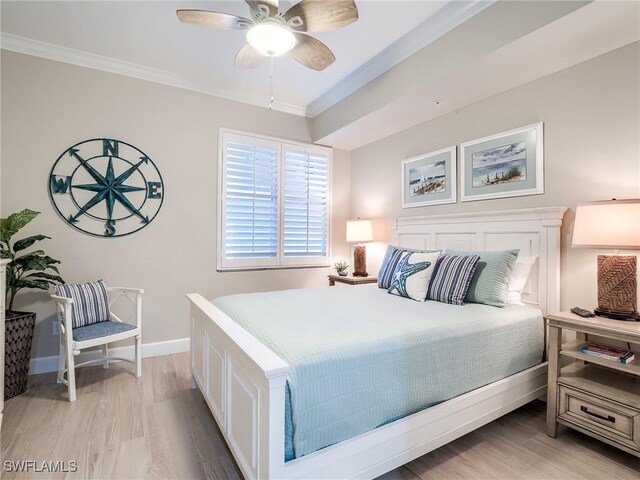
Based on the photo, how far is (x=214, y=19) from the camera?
193cm

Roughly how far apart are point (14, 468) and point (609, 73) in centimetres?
413

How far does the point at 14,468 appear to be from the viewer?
1644mm

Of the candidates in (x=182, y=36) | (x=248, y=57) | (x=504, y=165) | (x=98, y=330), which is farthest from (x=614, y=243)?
(x=98, y=330)

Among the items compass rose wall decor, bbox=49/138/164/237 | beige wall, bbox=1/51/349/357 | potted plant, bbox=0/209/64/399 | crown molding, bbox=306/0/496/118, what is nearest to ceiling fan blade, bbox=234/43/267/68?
crown molding, bbox=306/0/496/118

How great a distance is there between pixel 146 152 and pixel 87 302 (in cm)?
150

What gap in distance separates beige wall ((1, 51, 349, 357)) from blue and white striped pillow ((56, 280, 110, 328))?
36 cm

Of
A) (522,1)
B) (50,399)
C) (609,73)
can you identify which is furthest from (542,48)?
(50,399)

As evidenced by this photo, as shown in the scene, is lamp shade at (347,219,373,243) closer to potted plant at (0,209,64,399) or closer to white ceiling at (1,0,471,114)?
white ceiling at (1,0,471,114)

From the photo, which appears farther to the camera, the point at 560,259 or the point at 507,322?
the point at 560,259

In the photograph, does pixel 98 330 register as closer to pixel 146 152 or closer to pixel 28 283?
pixel 28 283

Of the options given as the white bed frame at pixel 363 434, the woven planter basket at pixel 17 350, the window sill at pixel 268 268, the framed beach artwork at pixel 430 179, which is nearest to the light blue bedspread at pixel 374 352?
the white bed frame at pixel 363 434

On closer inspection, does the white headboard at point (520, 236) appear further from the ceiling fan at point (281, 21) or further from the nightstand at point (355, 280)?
the ceiling fan at point (281, 21)

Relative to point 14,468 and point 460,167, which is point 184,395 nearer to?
point 14,468

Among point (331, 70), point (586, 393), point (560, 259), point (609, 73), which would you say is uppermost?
point (331, 70)
